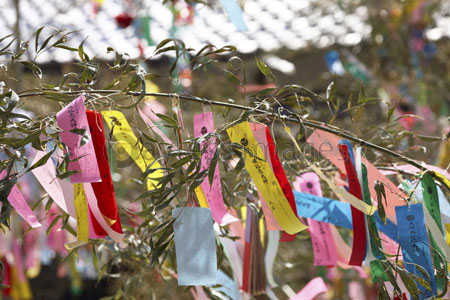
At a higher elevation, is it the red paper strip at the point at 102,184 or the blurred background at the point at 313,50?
the blurred background at the point at 313,50

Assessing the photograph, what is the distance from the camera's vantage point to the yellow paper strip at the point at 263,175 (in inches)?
35.4

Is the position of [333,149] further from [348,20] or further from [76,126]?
[348,20]

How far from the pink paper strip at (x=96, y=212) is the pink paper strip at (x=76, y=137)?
74 millimetres

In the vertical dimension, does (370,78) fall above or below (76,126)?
above

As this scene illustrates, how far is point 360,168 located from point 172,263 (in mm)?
469

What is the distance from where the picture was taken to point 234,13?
1.13 m

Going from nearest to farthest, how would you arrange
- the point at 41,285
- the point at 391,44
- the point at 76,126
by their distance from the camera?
the point at 76,126 < the point at 391,44 < the point at 41,285

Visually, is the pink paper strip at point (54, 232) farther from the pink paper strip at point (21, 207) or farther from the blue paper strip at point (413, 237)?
the blue paper strip at point (413, 237)

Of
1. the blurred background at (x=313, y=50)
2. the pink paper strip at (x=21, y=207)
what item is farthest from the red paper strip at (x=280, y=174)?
the blurred background at (x=313, y=50)

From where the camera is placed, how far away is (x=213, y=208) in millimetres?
920

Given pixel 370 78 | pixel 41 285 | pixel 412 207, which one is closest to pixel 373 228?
pixel 412 207

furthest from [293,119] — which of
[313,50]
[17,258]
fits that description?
[313,50]

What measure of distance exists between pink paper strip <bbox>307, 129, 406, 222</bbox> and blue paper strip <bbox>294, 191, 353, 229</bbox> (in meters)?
0.07

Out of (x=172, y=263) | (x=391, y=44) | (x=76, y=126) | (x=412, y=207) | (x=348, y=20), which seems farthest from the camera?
(x=348, y=20)
